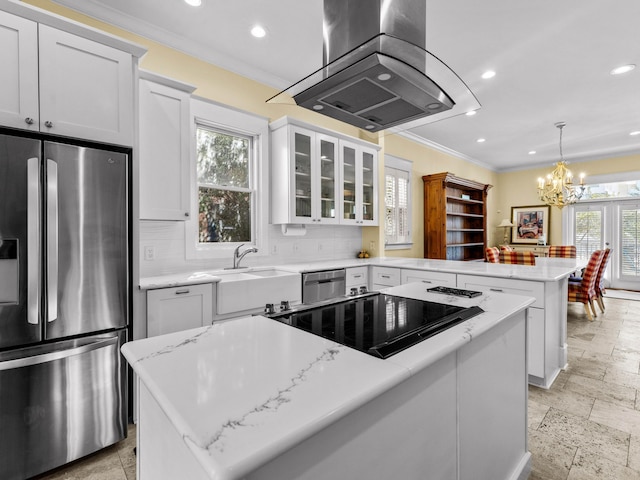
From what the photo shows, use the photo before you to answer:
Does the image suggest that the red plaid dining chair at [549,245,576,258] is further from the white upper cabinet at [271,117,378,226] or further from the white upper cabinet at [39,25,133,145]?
the white upper cabinet at [39,25,133,145]

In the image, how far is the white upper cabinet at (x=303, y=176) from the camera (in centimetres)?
352

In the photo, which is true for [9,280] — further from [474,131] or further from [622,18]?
[474,131]

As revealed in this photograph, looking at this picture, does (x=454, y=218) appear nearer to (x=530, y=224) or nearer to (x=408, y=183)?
(x=408, y=183)

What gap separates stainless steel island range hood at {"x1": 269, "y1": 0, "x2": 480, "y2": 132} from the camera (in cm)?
139

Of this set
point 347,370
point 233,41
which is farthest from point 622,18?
point 347,370

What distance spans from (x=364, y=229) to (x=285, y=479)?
433cm

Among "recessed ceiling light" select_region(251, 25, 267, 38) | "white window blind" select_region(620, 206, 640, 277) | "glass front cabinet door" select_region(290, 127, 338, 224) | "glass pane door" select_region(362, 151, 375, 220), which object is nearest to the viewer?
"recessed ceiling light" select_region(251, 25, 267, 38)

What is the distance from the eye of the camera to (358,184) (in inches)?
167

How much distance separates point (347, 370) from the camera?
0.83 meters

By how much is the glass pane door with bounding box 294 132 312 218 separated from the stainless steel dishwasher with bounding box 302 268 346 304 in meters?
0.71

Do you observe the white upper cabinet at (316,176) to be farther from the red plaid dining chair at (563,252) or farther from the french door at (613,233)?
the french door at (613,233)

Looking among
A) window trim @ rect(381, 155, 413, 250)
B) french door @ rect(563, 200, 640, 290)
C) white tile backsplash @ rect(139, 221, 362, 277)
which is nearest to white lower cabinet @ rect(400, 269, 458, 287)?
white tile backsplash @ rect(139, 221, 362, 277)

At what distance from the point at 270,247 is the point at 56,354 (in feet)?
7.12

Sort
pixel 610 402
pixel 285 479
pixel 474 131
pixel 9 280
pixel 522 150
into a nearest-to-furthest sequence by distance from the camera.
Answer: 1. pixel 285 479
2. pixel 9 280
3. pixel 610 402
4. pixel 474 131
5. pixel 522 150
